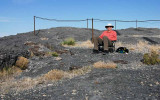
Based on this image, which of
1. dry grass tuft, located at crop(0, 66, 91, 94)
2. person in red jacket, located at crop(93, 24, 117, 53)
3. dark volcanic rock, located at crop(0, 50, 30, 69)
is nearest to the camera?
dry grass tuft, located at crop(0, 66, 91, 94)

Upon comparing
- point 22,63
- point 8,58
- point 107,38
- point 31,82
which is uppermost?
point 107,38

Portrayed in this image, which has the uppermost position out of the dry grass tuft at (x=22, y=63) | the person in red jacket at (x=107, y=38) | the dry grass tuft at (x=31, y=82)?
the person in red jacket at (x=107, y=38)

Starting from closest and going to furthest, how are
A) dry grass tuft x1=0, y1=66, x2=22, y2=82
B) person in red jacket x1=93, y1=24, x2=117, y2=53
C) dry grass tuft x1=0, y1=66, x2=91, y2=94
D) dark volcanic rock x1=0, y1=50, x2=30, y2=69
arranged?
1. dry grass tuft x1=0, y1=66, x2=91, y2=94
2. dry grass tuft x1=0, y1=66, x2=22, y2=82
3. dark volcanic rock x1=0, y1=50, x2=30, y2=69
4. person in red jacket x1=93, y1=24, x2=117, y2=53

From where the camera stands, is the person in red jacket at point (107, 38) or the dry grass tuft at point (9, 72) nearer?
the dry grass tuft at point (9, 72)

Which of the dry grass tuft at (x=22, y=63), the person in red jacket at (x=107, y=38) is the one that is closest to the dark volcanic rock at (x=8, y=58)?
the dry grass tuft at (x=22, y=63)

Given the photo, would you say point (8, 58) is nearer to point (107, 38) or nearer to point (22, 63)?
point (22, 63)

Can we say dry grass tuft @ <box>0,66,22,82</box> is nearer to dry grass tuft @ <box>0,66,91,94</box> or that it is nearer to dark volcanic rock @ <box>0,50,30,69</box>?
dark volcanic rock @ <box>0,50,30,69</box>

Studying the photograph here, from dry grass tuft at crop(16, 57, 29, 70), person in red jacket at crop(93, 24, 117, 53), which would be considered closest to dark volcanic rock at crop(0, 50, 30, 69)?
dry grass tuft at crop(16, 57, 29, 70)

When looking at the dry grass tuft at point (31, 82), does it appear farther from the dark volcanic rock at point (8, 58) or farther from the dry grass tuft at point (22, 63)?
the dark volcanic rock at point (8, 58)

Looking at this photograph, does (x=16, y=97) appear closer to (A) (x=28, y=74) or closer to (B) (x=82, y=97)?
(B) (x=82, y=97)

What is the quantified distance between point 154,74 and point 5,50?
665cm

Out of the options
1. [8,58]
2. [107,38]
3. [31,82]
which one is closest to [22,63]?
[8,58]

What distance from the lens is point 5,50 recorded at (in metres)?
10.0

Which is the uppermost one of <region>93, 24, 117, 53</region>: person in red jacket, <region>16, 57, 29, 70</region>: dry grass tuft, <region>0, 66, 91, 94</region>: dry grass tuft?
<region>93, 24, 117, 53</region>: person in red jacket
